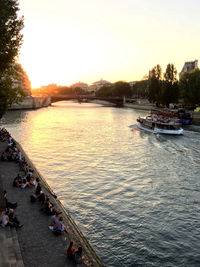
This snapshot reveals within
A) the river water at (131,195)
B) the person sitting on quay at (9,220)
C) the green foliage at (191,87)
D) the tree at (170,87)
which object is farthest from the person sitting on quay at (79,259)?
the tree at (170,87)

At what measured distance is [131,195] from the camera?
70.4 feet

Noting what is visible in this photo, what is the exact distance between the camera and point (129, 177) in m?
26.0

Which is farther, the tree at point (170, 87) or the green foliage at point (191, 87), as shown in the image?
the tree at point (170, 87)

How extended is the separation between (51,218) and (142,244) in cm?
505

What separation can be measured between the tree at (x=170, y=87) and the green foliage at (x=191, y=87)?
3.41 m

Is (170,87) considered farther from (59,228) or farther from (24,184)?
(59,228)

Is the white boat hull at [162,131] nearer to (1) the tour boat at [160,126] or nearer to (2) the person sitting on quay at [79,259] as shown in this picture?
(1) the tour boat at [160,126]

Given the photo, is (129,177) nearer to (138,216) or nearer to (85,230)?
(138,216)

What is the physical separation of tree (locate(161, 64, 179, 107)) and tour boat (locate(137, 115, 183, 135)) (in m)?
32.1

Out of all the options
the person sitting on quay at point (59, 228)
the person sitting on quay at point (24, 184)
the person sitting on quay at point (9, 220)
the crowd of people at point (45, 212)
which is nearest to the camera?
the crowd of people at point (45, 212)

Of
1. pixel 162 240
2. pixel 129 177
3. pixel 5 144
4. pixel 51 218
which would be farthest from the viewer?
pixel 5 144

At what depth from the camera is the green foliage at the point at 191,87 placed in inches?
3140

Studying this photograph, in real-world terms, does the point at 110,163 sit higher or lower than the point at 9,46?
lower

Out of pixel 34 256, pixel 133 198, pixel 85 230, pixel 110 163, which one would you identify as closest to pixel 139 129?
pixel 110 163
